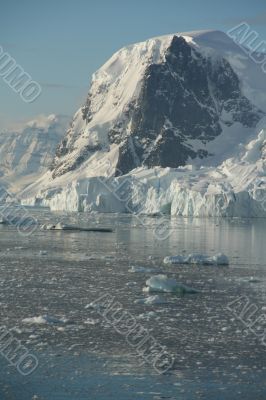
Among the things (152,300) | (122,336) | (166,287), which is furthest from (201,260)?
(122,336)

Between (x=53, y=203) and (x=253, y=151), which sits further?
(x=253, y=151)

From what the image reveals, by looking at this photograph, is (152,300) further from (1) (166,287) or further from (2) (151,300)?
(1) (166,287)

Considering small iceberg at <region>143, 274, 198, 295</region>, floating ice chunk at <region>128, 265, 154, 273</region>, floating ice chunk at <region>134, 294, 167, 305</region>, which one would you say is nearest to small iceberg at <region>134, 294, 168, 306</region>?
floating ice chunk at <region>134, 294, 167, 305</region>

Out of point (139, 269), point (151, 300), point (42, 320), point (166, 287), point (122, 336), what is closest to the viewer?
point (122, 336)

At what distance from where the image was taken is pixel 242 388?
52.9 feet

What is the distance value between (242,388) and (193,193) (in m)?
110

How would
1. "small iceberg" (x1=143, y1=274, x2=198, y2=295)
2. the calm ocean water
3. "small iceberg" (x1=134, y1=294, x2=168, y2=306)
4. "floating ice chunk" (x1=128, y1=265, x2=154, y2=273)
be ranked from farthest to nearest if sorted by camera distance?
"floating ice chunk" (x1=128, y1=265, x2=154, y2=273) → "small iceberg" (x1=143, y1=274, x2=198, y2=295) → "small iceberg" (x1=134, y1=294, x2=168, y2=306) → the calm ocean water

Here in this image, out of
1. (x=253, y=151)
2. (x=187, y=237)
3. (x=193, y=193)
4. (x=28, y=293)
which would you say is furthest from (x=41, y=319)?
(x=253, y=151)

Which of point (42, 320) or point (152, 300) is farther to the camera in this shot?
point (152, 300)

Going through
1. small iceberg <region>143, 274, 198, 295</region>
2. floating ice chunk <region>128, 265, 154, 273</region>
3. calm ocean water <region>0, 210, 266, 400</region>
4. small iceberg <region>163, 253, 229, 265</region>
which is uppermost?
small iceberg <region>163, 253, 229, 265</region>

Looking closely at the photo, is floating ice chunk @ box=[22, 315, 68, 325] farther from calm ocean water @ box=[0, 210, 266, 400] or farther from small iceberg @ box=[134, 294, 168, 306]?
small iceberg @ box=[134, 294, 168, 306]

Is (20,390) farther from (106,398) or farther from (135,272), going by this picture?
(135,272)

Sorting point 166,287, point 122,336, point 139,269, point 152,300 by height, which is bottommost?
point 122,336

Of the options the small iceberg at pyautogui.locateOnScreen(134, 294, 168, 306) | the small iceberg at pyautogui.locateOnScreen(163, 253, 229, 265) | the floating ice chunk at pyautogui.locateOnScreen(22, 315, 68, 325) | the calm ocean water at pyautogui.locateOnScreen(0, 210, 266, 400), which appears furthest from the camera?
the small iceberg at pyautogui.locateOnScreen(163, 253, 229, 265)
